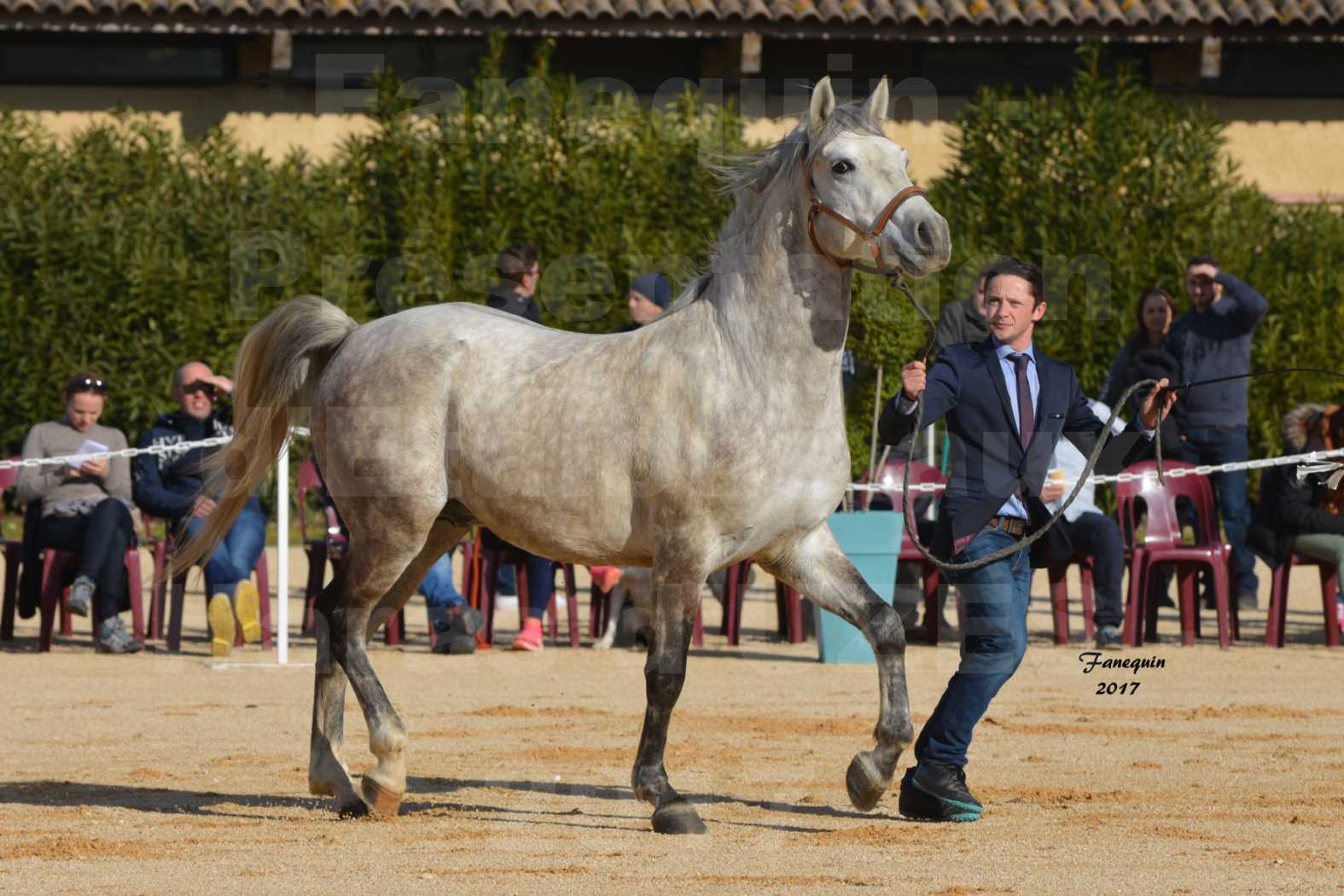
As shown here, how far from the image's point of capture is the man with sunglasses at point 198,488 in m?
11.0

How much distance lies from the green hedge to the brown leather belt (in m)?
8.86

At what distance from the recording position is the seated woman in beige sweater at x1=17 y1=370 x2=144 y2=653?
1088cm

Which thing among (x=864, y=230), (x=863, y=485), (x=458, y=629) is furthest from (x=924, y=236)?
(x=458, y=629)

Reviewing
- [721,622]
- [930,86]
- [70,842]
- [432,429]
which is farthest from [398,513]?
[930,86]

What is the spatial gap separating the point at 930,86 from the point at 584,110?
11.7 feet

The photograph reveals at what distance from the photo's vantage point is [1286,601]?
1119cm

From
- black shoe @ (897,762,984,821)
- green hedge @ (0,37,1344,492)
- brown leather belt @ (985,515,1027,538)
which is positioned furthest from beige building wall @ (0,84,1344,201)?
black shoe @ (897,762,984,821)

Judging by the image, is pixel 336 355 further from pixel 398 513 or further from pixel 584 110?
pixel 584 110

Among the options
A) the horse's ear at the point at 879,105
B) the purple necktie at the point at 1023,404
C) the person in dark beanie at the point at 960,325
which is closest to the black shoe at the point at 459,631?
the person in dark beanie at the point at 960,325

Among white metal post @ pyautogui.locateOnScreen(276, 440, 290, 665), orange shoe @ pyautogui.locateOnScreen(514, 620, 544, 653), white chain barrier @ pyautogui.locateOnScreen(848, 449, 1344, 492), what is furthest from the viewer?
orange shoe @ pyautogui.locateOnScreen(514, 620, 544, 653)

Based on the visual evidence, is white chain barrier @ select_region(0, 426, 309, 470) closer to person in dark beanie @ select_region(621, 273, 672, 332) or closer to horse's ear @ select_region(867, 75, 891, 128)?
person in dark beanie @ select_region(621, 273, 672, 332)

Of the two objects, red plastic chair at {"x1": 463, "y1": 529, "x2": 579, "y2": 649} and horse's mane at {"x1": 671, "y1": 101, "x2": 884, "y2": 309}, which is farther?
red plastic chair at {"x1": 463, "y1": 529, "x2": 579, "y2": 649}

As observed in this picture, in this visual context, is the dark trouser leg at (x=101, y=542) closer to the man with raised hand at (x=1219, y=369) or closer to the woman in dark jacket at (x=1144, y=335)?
the woman in dark jacket at (x=1144, y=335)

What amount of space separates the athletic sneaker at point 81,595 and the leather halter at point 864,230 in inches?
226
